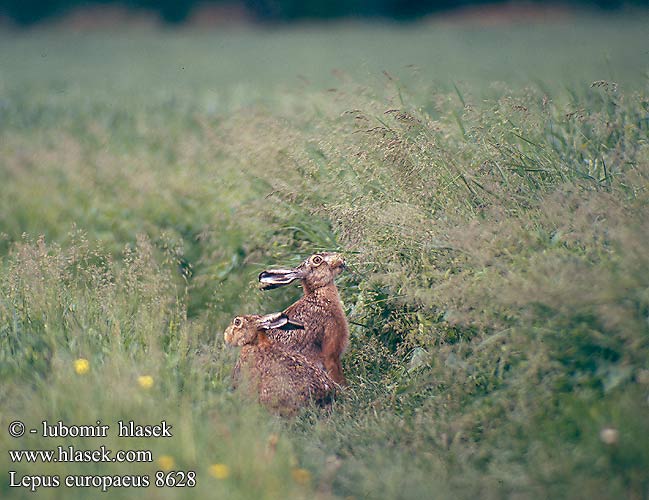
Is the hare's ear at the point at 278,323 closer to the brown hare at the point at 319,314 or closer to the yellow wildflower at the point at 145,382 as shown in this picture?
the brown hare at the point at 319,314

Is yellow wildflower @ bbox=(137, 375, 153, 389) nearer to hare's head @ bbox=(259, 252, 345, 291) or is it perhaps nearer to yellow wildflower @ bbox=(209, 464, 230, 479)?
yellow wildflower @ bbox=(209, 464, 230, 479)

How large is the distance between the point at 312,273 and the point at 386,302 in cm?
46

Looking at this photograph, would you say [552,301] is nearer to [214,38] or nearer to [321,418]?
[321,418]

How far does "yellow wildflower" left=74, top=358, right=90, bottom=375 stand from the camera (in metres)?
4.01

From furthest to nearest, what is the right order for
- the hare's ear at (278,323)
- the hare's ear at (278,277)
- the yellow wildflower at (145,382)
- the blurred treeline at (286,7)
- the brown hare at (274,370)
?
the blurred treeline at (286,7) → the hare's ear at (278,277) → the hare's ear at (278,323) → the brown hare at (274,370) → the yellow wildflower at (145,382)

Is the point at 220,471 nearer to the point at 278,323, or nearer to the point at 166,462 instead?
the point at 166,462

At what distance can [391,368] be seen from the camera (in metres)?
4.61

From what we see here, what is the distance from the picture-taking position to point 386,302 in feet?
15.8

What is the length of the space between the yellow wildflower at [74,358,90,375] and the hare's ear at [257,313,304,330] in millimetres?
922

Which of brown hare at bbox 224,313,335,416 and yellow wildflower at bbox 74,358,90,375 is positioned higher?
yellow wildflower at bbox 74,358,90,375

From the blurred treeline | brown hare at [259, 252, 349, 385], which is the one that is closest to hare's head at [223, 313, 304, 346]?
brown hare at [259, 252, 349, 385]

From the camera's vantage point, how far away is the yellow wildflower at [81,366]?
401 cm

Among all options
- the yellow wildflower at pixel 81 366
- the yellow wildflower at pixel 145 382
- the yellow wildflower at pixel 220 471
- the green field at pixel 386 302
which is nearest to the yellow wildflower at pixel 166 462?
the green field at pixel 386 302

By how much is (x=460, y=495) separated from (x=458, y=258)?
1.33 m
